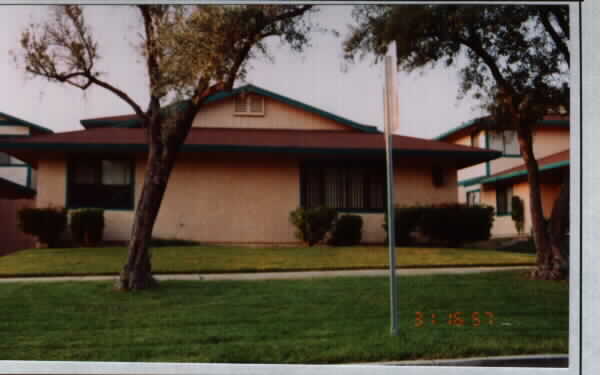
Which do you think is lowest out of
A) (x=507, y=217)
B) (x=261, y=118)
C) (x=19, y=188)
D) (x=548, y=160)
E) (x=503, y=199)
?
(x=507, y=217)

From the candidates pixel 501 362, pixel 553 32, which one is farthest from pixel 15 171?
pixel 501 362

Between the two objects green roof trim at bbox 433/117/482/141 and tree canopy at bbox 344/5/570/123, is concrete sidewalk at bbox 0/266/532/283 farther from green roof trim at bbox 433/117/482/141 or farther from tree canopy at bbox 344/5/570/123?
tree canopy at bbox 344/5/570/123

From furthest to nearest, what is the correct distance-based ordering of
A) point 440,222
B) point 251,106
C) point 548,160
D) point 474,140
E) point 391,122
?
point 251,106
point 474,140
point 440,222
point 548,160
point 391,122

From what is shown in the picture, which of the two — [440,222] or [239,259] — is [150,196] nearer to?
Answer: [239,259]

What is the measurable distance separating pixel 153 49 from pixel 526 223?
8.75 metres

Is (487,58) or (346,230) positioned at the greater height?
(487,58)

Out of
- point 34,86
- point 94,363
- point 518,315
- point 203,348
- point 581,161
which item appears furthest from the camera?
point 34,86

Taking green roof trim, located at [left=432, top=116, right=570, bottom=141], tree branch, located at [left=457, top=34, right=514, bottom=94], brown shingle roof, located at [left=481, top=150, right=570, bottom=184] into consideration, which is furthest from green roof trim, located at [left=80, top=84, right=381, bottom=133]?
tree branch, located at [left=457, top=34, right=514, bottom=94]

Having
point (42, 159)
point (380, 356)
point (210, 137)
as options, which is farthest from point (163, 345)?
point (42, 159)

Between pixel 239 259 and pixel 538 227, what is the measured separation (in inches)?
201

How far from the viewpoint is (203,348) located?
6699mm

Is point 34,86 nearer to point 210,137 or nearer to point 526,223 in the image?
point 210,137
